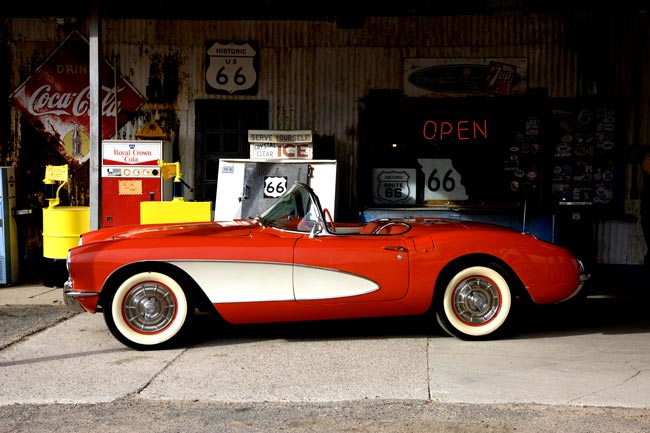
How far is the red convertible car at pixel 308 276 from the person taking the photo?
597cm

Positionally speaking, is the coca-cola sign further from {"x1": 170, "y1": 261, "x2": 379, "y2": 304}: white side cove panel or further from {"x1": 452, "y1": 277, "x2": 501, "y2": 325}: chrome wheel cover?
{"x1": 452, "y1": 277, "x2": 501, "y2": 325}: chrome wheel cover

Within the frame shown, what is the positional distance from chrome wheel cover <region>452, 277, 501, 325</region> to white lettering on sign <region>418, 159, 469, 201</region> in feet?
12.8

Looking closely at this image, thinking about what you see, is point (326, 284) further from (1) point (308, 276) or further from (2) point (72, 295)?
(2) point (72, 295)

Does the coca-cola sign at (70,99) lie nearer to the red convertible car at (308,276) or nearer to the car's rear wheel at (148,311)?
the red convertible car at (308,276)

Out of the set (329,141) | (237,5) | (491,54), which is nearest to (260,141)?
(329,141)

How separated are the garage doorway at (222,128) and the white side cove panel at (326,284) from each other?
4.43m

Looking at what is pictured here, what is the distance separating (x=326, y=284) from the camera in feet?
19.8

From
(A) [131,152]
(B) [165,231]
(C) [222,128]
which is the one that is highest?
(C) [222,128]

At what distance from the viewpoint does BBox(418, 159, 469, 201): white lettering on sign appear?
10062 mm

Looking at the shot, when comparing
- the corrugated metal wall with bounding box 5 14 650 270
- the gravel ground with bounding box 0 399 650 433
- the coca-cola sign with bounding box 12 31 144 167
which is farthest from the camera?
the coca-cola sign with bounding box 12 31 144 167

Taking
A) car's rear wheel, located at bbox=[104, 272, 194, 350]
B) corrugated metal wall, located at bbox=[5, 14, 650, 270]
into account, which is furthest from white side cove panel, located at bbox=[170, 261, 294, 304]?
corrugated metal wall, located at bbox=[5, 14, 650, 270]

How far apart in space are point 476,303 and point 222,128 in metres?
5.05

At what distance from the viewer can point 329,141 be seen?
10.1 metres

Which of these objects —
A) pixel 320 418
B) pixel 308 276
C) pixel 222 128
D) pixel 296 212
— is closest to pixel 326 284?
pixel 308 276
